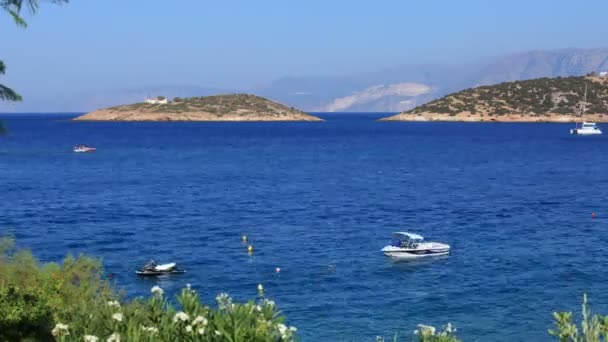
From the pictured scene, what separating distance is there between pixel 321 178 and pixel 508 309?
64752mm

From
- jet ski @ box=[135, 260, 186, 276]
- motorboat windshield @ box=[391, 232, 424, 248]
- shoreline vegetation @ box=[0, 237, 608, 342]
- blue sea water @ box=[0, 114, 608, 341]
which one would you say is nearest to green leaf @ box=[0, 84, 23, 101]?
shoreline vegetation @ box=[0, 237, 608, 342]

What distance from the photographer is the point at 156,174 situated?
351ft

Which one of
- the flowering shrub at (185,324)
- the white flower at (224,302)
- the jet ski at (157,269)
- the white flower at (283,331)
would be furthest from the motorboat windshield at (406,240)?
the white flower at (283,331)

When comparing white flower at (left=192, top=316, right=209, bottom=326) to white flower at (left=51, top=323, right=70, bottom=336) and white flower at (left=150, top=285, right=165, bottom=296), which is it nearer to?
white flower at (left=150, top=285, right=165, bottom=296)

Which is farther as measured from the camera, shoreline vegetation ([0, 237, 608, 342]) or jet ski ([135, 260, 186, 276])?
jet ski ([135, 260, 186, 276])

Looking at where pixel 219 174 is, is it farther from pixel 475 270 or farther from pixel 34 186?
pixel 475 270

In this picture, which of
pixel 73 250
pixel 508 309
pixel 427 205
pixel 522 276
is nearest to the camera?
pixel 508 309

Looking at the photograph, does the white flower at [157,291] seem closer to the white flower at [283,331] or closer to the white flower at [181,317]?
the white flower at [181,317]

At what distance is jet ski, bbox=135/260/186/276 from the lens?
44.9 meters

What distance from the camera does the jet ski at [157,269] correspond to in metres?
44.9

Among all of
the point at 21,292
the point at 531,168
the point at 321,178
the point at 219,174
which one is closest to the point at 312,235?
the point at 21,292

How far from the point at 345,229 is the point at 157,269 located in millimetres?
20127

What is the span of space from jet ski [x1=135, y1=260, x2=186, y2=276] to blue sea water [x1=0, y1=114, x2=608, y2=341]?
754 mm

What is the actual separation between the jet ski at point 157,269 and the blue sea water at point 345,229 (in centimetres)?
75
